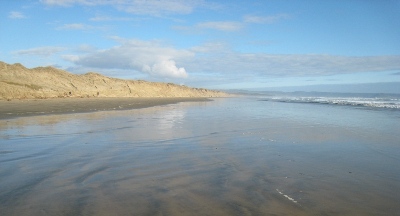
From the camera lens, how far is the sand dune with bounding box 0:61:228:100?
3073cm

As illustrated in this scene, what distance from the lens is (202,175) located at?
486 centimetres

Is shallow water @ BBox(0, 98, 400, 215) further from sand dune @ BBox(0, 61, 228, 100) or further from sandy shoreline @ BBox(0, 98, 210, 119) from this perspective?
sand dune @ BBox(0, 61, 228, 100)

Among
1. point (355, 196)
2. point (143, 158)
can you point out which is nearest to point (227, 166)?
point (143, 158)

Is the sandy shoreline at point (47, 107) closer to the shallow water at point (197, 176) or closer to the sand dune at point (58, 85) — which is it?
the sand dune at point (58, 85)

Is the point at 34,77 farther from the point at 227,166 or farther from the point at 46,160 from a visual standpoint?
the point at 227,166

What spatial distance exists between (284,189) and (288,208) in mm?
676

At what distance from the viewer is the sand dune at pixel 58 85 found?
3073cm

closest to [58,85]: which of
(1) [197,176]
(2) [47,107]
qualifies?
(2) [47,107]

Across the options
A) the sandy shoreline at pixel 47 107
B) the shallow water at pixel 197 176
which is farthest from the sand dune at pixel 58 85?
the shallow water at pixel 197 176

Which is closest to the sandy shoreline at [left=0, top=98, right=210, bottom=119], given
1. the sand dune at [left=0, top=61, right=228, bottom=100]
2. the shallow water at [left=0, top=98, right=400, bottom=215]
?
the sand dune at [left=0, top=61, right=228, bottom=100]

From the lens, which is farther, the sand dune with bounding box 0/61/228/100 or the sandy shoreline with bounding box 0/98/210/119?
the sand dune with bounding box 0/61/228/100

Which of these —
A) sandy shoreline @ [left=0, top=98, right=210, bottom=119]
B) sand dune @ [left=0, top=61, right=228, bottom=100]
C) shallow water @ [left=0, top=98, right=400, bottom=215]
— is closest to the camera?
shallow water @ [left=0, top=98, right=400, bottom=215]

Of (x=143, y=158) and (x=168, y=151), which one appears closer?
(x=143, y=158)

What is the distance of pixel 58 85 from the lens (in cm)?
3809
